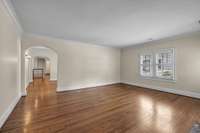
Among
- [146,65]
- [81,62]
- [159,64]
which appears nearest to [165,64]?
[159,64]

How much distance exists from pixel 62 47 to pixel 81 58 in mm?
1128

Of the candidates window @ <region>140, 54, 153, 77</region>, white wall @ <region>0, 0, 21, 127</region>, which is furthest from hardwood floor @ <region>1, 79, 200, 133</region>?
window @ <region>140, 54, 153, 77</region>

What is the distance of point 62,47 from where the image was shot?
195 inches

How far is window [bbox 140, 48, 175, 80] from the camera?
15.9ft

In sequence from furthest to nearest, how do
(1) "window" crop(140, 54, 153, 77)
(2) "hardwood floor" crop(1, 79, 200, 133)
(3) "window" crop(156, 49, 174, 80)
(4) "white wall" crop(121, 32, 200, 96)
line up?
1. (1) "window" crop(140, 54, 153, 77)
2. (3) "window" crop(156, 49, 174, 80)
3. (4) "white wall" crop(121, 32, 200, 96)
4. (2) "hardwood floor" crop(1, 79, 200, 133)

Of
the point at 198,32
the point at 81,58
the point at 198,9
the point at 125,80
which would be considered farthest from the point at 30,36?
the point at 198,32

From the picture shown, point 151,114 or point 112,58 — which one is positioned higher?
point 112,58

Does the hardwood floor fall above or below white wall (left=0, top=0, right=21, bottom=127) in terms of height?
below

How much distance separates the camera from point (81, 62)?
18.2 ft

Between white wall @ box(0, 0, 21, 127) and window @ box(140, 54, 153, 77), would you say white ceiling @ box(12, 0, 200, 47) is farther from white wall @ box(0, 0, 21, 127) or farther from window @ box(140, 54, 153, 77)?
window @ box(140, 54, 153, 77)

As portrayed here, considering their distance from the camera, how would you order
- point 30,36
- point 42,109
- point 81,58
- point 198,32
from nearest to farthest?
1. point 42,109
2. point 198,32
3. point 30,36
4. point 81,58

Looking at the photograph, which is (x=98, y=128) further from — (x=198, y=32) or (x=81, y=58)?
(x=198, y=32)

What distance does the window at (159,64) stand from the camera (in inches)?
191

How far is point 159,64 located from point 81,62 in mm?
4179
